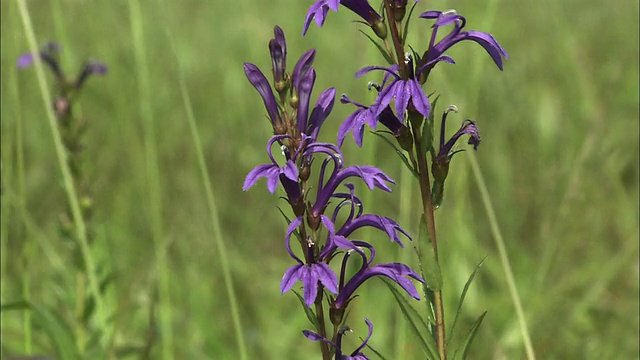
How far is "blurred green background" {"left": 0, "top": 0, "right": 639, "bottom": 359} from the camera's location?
8.80 ft

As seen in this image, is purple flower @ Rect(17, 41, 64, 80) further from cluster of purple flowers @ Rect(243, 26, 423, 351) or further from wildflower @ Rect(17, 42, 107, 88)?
cluster of purple flowers @ Rect(243, 26, 423, 351)

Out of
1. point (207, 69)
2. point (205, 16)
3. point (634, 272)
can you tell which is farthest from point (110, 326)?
point (205, 16)

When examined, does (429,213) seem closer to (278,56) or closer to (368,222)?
(368,222)

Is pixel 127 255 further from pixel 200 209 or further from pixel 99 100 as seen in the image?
pixel 99 100

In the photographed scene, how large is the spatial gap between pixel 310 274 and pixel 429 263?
18 cm

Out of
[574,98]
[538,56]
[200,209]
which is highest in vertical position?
[538,56]

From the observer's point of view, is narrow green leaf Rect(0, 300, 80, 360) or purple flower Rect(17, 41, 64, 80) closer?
narrow green leaf Rect(0, 300, 80, 360)

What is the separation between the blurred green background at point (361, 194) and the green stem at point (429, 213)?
95 centimetres

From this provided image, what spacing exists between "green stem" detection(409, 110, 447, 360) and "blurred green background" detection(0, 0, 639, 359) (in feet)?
3.11

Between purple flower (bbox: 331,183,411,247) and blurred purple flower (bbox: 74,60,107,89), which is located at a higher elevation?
blurred purple flower (bbox: 74,60,107,89)

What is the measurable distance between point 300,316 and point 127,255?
3.13 ft

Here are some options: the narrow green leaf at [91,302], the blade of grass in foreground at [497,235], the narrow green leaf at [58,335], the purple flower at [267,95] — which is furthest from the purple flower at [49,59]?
the purple flower at [267,95]

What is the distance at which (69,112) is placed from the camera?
269cm

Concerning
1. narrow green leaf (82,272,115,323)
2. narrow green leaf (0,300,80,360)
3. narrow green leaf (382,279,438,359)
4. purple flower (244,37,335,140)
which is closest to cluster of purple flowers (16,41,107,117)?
narrow green leaf (82,272,115,323)
